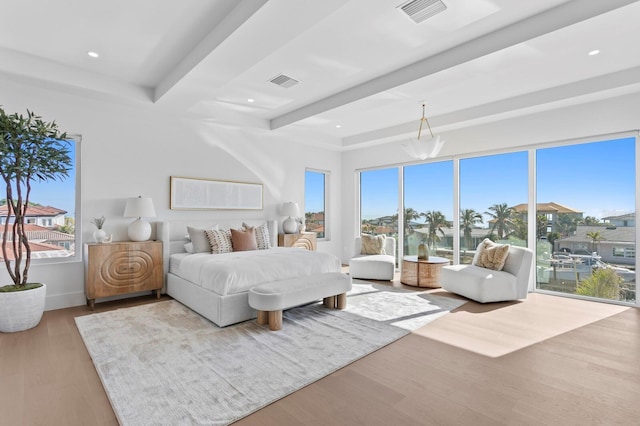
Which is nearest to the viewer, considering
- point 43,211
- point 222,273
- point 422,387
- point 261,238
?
point 422,387

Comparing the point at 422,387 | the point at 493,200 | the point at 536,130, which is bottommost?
the point at 422,387

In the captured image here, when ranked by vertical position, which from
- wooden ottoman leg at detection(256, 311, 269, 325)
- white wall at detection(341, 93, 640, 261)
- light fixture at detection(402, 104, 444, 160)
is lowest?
wooden ottoman leg at detection(256, 311, 269, 325)

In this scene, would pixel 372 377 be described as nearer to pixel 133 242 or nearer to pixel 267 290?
pixel 267 290

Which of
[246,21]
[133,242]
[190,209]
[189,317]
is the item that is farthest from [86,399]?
[190,209]

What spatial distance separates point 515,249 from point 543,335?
1.65 meters

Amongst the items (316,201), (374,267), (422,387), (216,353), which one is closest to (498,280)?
(374,267)

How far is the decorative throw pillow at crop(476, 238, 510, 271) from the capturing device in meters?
4.54

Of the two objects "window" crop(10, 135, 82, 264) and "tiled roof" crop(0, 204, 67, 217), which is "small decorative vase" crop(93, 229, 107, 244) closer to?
"window" crop(10, 135, 82, 264)

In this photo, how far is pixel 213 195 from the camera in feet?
18.1

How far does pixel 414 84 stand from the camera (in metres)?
3.91

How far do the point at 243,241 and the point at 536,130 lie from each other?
480 centimetres

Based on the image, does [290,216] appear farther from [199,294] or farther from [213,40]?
[213,40]

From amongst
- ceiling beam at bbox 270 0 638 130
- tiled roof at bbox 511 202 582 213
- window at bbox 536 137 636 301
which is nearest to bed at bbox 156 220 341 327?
ceiling beam at bbox 270 0 638 130

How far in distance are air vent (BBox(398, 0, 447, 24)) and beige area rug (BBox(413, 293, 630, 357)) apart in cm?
296
